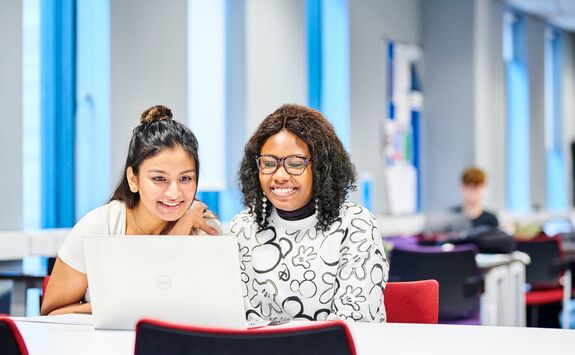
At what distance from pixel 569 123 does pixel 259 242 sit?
11.7 m

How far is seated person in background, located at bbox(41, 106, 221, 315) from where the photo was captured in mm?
2764

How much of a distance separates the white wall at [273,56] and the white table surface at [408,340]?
3955 millimetres

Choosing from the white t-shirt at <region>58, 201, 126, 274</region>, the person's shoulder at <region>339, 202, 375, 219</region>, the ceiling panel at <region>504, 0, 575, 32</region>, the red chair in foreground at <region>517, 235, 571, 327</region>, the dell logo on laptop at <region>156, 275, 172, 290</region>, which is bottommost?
the red chair in foreground at <region>517, 235, 571, 327</region>

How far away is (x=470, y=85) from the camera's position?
30.6ft

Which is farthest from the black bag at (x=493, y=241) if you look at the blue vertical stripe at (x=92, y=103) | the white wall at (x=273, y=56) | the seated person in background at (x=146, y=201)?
the seated person in background at (x=146, y=201)

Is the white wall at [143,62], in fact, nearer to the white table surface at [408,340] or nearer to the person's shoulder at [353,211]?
the person's shoulder at [353,211]

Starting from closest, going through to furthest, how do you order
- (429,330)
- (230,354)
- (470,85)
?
(230,354), (429,330), (470,85)

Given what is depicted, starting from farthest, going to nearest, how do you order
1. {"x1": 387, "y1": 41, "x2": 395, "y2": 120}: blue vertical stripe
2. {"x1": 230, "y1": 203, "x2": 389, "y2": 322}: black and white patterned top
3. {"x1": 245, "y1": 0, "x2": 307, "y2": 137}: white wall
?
{"x1": 387, "y1": 41, "x2": 395, "y2": 120}: blue vertical stripe < {"x1": 245, "y1": 0, "x2": 307, "y2": 137}: white wall < {"x1": 230, "y1": 203, "x2": 389, "y2": 322}: black and white patterned top

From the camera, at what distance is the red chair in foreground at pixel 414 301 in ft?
9.01

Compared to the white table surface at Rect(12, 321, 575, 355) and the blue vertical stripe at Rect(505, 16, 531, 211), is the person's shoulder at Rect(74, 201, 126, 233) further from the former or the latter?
the blue vertical stripe at Rect(505, 16, 531, 211)

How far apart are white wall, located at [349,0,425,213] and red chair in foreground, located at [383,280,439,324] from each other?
16.0ft

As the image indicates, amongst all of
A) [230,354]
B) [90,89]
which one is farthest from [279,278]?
[90,89]

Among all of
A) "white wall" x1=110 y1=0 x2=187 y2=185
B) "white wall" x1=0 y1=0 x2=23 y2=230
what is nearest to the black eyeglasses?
"white wall" x1=0 y1=0 x2=23 y2=230

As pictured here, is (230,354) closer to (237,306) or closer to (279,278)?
(237,306)
